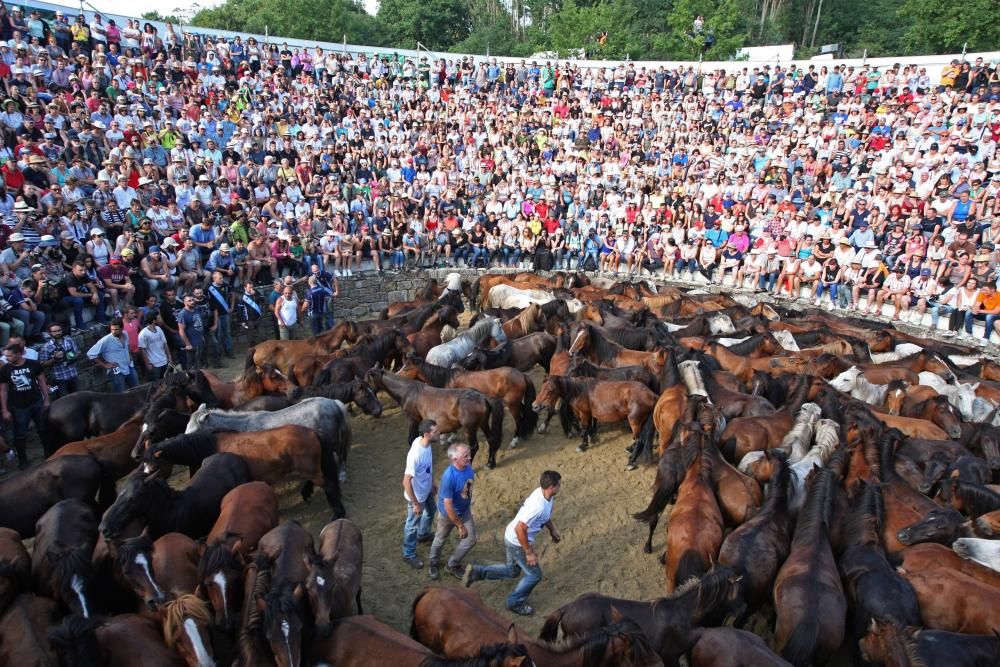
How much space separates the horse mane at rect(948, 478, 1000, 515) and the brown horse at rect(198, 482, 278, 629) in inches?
268

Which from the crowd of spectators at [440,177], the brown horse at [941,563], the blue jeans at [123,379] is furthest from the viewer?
the crowd of spectators at [440,177]

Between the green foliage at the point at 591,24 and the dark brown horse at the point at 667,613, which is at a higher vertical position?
the green foliage at the point at 591,24

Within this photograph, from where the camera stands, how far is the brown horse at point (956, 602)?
16.0 ft

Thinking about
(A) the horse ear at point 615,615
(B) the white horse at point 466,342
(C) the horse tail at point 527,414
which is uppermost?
(A) the horse ear at point 615,615

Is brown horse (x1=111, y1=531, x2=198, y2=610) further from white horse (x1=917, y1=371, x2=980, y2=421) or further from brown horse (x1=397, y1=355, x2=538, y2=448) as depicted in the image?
white horse (x1=917, y1=371, x2=980, y2=421)

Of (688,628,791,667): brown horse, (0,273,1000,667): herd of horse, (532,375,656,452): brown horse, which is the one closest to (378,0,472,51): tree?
(0,273,1000,667): herd of horse

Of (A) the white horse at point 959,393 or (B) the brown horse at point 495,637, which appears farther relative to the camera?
(A) the white horse at point 959,393

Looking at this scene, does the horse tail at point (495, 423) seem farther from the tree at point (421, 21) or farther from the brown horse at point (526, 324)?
the tree at point (421, 21)

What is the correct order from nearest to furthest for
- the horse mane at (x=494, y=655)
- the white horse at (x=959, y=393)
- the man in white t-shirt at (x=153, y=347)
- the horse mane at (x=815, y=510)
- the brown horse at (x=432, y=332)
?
the horse mane at (x=494, y=655)
the horse mane at (x=815, y=510)
the white horse at (x=959, y=393)
the man in white t-shirt at (x=153, y=347)
the brown horse at (x=432, y=332)

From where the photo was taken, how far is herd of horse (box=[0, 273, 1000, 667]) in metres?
4.50

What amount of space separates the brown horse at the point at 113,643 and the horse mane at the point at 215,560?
0.49m

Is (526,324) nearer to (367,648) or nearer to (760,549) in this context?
(760,549)

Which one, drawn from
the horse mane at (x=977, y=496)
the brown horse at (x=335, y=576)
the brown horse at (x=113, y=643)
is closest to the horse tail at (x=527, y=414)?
the brown horse at (x=335, y=576)

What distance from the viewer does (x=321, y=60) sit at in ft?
77.0
